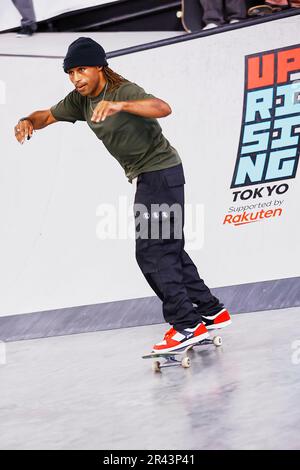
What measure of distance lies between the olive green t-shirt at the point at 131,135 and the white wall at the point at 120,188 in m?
1.35

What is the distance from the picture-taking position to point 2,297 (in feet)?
22.0

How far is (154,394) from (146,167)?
1.31m

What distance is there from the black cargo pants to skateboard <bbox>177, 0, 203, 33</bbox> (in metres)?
3.10

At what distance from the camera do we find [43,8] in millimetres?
8758

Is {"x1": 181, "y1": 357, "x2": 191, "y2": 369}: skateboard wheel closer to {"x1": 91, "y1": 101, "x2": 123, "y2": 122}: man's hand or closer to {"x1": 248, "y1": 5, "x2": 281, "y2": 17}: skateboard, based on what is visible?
{"x1": 91, "y1": 101, "x2": 123, "y2": 122}: man's hand

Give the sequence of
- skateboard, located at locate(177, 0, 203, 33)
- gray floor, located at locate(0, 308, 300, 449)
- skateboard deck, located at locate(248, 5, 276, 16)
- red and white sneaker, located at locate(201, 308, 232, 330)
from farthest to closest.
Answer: skateboard, located at locate(177, 0, 203, 33) < skateboard deck, located at locate(248, 5, 276, 16) < red and white sneaker, located at locate(201, 308, 232, 330) < gray floor, located at locate(0, 308, 300, 449)

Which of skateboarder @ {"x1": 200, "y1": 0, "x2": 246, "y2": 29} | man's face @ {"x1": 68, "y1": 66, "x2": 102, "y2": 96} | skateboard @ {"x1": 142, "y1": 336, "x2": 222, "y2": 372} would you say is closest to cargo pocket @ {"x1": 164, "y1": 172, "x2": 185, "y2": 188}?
man's face @ {"x1": 68, "y1": 66, "x2": 102, "y2": 96}

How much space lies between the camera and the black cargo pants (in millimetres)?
5125

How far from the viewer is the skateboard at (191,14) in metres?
7.99

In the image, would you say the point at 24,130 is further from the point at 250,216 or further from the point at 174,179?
the point at 250,216

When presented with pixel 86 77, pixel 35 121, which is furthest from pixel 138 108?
pixel 35 121

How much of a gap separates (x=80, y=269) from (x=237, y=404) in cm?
283

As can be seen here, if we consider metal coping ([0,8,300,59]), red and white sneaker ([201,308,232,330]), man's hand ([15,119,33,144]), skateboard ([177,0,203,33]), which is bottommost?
red and white sneaker ([201,308,232,330])

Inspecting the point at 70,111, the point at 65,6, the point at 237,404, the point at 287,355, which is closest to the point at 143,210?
the point at 70,111
